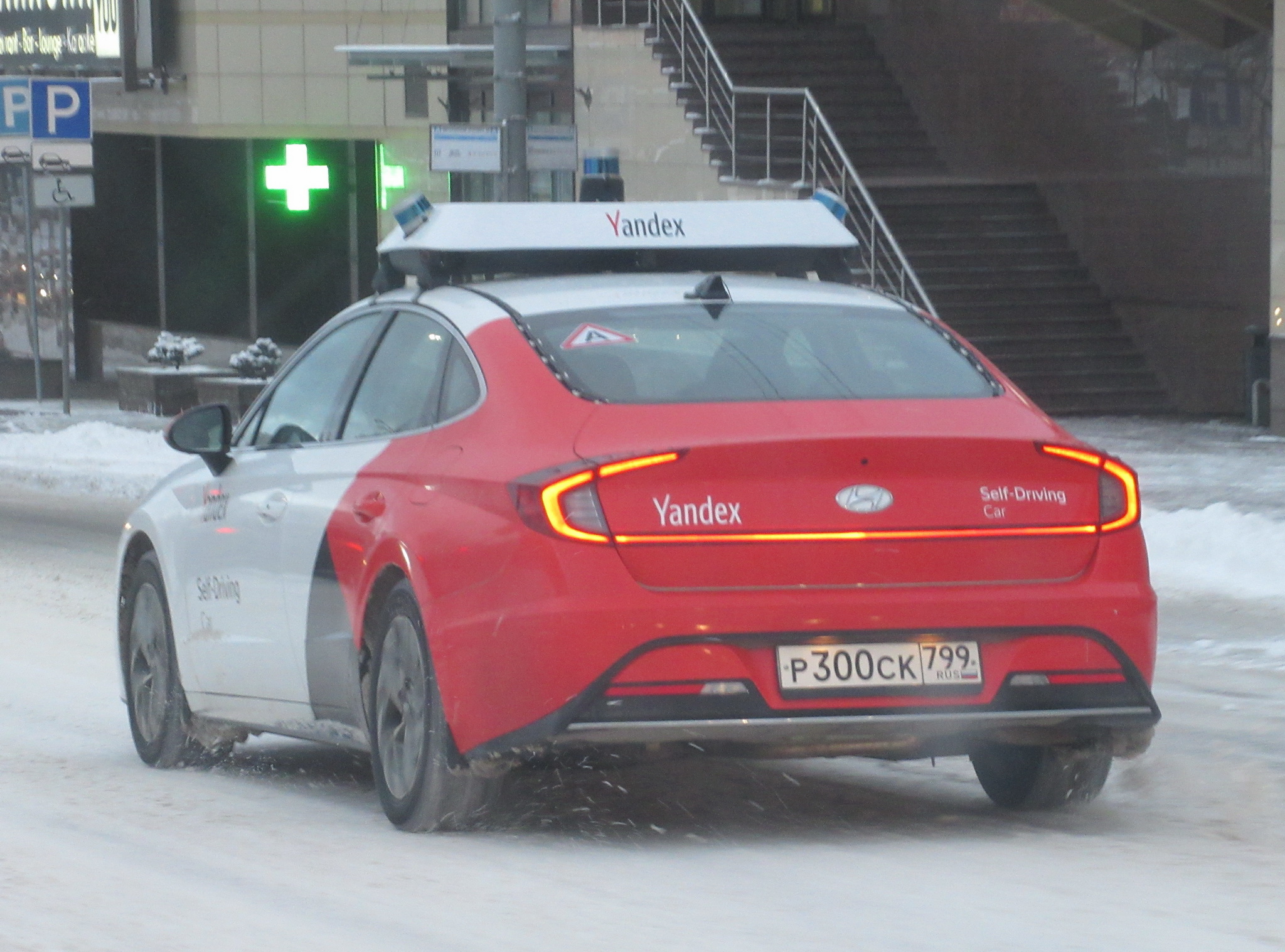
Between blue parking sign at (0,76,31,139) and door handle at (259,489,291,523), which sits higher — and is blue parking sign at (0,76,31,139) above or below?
above

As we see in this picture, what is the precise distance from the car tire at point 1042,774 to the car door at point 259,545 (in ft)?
6.41

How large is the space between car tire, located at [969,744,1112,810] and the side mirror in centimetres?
251

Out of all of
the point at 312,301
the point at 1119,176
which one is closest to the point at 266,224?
the point at 312,301

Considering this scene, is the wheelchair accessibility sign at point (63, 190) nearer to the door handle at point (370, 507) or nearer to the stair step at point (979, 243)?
the stair step at point (979, 243)

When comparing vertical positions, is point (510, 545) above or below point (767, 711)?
above

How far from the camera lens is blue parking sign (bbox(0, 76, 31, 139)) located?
2581cm

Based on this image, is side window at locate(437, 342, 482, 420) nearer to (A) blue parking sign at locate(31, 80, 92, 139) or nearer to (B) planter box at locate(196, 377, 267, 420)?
(B) planter box at locate(196, 377, 267, 420)

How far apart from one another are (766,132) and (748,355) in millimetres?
19163

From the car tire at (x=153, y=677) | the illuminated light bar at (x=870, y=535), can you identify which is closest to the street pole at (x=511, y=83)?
the car tire at (x=153, y=677)

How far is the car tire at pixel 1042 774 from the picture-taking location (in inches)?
267

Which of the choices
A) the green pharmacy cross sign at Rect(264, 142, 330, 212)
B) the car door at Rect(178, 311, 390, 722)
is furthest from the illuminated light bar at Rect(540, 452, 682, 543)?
the green pharmacy cross sign at Rect(264, 142, 330, 212)

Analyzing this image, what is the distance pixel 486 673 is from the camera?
20.0ft

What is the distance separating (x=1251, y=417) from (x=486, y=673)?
56.1 ft

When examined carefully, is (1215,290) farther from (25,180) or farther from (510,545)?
(510,545)
